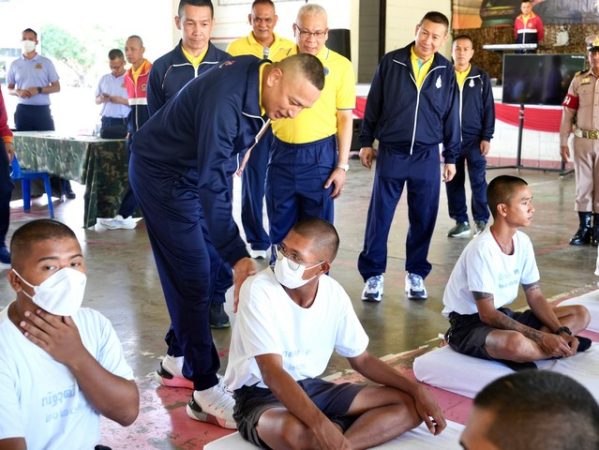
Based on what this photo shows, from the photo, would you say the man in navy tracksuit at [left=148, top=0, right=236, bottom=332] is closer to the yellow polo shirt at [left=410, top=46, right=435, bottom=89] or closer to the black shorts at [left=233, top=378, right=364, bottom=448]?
the yellow polo shirt at [left=410, top=46, right=435, bottom=89]

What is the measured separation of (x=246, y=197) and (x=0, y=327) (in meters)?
4.02

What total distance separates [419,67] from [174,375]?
2.31 m

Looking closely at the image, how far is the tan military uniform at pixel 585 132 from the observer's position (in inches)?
247

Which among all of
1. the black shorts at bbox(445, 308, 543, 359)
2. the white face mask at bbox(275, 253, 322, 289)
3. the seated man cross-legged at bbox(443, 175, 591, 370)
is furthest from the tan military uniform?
the white face mask at bbox(275, 253, 322, 289)

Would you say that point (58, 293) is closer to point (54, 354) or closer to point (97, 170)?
point (54, 354)

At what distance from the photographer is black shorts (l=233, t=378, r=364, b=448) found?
2.60 meters

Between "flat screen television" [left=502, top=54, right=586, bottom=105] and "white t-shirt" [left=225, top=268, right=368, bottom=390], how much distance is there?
8.83 metres

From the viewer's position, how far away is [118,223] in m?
6.82

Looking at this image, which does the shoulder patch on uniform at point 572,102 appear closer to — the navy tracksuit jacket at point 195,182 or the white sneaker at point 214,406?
the navy tracksuit jacket at point 195,182

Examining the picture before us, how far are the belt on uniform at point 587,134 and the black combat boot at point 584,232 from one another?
60cm

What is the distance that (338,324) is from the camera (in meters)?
2.72

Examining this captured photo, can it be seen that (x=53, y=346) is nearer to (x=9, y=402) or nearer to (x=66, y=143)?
(x=9, y=402)

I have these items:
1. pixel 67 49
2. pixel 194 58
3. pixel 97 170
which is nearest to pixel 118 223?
pixel 97 170

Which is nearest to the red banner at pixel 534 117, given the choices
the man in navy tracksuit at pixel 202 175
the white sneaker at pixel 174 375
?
the white sneaker at pixel 174 375
